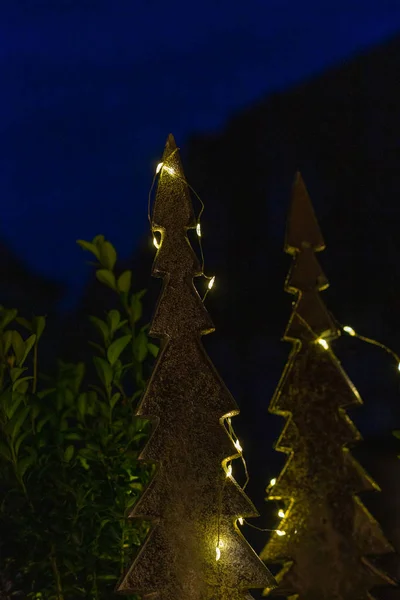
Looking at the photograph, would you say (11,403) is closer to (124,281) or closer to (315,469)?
(124,281)

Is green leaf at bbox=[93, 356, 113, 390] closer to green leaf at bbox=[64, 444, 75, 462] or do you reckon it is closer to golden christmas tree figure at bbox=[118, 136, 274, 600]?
green leaf at bbox=[64, 444, 75, 462]

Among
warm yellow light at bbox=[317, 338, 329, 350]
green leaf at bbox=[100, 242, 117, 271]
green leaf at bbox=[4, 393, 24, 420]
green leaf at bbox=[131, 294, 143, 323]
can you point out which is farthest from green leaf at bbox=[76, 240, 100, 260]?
warm yellow light at bbox=[317, 338, 329, 350]

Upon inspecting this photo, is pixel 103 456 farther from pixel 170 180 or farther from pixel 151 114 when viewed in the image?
pixel 151 114

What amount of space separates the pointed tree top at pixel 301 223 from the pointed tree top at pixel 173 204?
0.26 metres

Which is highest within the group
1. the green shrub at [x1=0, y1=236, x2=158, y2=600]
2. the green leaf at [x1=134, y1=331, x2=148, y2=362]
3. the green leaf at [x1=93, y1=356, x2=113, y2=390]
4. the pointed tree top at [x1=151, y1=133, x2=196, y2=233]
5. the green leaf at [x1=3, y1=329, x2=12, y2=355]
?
the pointed tree top at [x1=151, y1=133, x2=196, y2=233]

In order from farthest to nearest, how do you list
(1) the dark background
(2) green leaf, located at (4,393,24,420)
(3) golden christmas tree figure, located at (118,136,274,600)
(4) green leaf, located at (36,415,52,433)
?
(1) the dark background
(4) green leaf, located at (36,415,52,433)
(2) green leaf, located at (4,393,24,420)
(3) golden christmas tree figure, located at (118,136,274,600)

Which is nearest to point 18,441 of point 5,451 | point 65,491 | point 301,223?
point 5,451

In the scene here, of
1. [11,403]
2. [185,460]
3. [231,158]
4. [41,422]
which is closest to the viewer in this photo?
[185,460]

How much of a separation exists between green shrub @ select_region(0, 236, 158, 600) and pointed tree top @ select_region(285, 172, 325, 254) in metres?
0.37

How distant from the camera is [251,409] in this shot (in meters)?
1.98

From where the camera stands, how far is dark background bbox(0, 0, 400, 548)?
193 centimetres

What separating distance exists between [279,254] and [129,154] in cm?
51

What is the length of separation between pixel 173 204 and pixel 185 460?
0.45 m

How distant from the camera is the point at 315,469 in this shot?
4.95ft
